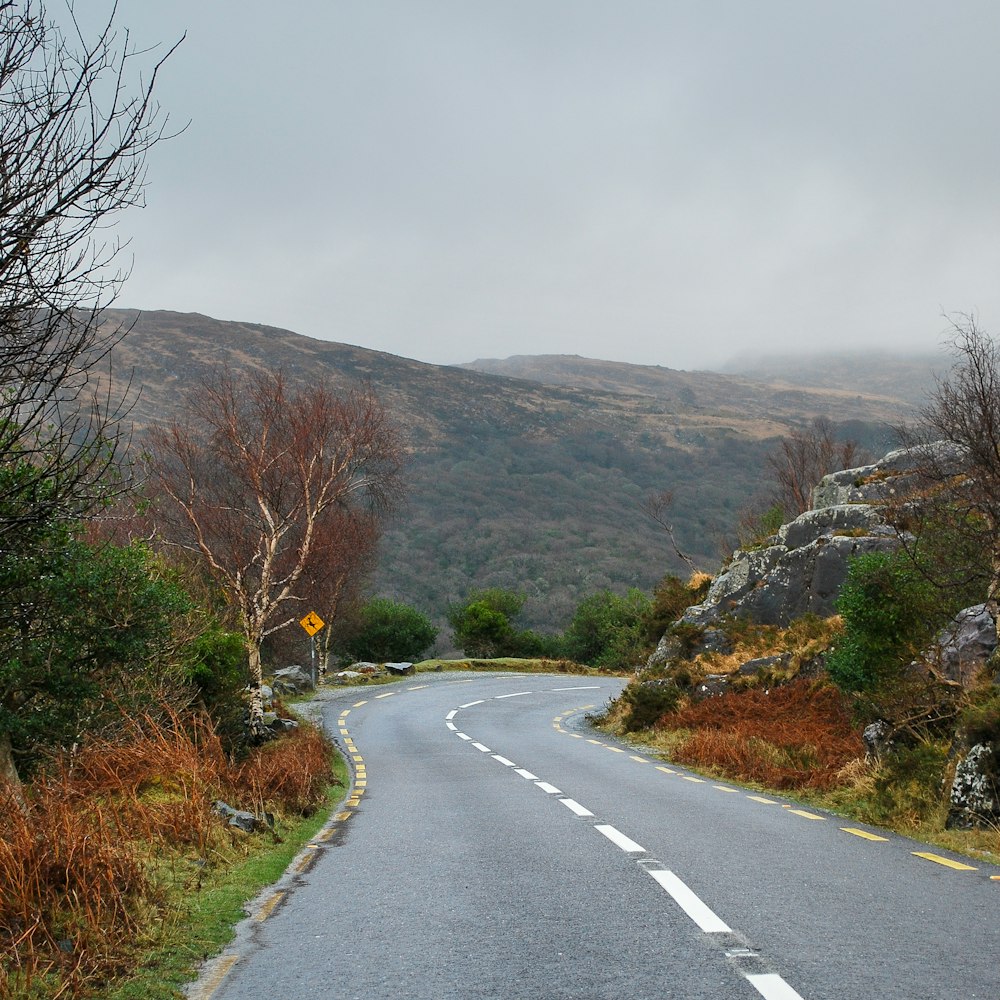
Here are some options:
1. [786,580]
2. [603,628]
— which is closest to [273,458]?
[786,580]

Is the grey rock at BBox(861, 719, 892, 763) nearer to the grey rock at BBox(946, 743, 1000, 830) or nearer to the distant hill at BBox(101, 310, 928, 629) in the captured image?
the grey rock at BBox(946, 743, 1000, 830)

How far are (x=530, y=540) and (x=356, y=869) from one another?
116435mm

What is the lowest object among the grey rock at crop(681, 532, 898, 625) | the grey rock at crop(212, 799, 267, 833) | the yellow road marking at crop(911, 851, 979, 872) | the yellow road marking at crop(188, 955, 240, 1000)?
the grey rock at crop(212, 799, 267, 833)

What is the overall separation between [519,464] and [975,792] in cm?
14546

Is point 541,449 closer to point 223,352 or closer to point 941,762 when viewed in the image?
point 223,352

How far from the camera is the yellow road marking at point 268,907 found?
695 centimetres

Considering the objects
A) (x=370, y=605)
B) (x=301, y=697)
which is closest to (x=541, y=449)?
(x=370, y=605)

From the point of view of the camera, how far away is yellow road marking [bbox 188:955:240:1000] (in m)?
5.16

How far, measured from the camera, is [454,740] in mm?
23047

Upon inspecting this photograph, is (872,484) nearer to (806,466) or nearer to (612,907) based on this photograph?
(612,907)

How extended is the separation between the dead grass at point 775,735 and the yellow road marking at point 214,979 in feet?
33.7

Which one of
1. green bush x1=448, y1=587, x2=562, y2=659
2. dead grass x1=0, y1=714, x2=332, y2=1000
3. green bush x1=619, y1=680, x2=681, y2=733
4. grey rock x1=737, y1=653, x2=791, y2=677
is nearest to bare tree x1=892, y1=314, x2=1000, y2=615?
grey rock x1=737, y1=653, x2=791, y2=677

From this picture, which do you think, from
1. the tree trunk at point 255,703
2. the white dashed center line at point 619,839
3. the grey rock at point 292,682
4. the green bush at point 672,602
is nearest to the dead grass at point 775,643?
the green bush at point 672,602

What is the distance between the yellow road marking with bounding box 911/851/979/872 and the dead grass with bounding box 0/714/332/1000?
19.8 feet
